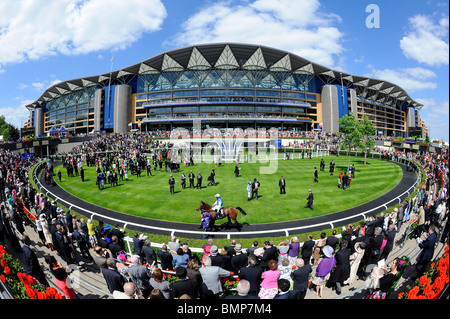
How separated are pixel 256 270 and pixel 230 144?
2772cm

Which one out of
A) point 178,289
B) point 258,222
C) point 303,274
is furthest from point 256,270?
point 258,222

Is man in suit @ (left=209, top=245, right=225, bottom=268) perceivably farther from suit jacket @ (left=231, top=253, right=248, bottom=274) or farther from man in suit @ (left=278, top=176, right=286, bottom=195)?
man in suit @ (left=278, top=176, right=286, bottom=195)

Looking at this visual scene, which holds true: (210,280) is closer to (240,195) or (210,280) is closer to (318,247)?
(318,247)

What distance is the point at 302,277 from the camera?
196 inches

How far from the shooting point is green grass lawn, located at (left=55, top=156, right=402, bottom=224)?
12.5 meters

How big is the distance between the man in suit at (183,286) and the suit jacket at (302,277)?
2.35 m

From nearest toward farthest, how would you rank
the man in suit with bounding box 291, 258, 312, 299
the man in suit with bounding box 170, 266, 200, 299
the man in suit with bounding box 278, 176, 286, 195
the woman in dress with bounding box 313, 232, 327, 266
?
the man in suit with bounding box 170, 266, 200, 299 → the man in suit with bounding box 291, 258, 312, 299 → the woman in dress with bounding box 313, 232, 327, 266 → the man in suit with bounding box 278, 176, 286, 195

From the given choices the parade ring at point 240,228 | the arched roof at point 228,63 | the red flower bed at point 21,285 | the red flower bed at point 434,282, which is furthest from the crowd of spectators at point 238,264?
the arched roof at point 228,63

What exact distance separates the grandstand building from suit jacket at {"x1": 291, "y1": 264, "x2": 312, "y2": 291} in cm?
6155

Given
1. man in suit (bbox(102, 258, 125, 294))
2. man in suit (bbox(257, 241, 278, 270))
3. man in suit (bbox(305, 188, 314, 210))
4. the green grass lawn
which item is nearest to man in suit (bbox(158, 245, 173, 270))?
man in suit (bbox(102, 258, 125, 294))

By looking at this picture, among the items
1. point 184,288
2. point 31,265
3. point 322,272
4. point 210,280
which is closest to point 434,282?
Answer: point 322,272

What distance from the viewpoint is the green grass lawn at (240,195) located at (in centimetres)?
1249

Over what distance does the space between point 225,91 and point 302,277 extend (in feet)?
229
